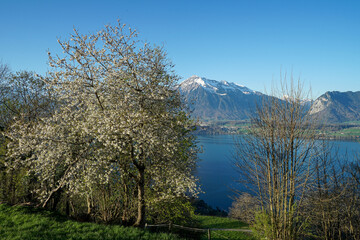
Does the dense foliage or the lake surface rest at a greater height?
the dense foliage

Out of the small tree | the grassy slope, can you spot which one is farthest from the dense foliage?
the small tree

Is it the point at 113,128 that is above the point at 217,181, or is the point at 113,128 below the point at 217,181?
above

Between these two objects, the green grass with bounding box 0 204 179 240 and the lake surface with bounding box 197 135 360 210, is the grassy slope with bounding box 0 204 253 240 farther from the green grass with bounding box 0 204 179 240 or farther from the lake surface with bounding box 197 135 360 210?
the lake surface with bounding box 197 135 360 210

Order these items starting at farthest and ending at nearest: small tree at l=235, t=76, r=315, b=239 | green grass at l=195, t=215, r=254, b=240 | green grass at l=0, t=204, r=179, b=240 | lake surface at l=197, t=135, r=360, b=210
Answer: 1. lake surface at l=197, t=135, r=360, b=210
2. green grass at l=195, t=215, r=254, b=240
3. small tree at l=235, t=76, r=315, b=239
4. green grass at l=0, t=204, r=179, b=240

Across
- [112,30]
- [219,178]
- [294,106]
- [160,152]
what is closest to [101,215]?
[160,152]

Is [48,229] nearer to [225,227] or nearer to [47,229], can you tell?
[47,229]

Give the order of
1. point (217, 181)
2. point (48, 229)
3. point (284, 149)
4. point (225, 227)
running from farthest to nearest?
point (217, 181), point (225, 227), point (284, 149), point (48, 229)

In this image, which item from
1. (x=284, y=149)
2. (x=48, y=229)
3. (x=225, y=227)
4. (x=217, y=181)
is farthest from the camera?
(x=217, y=181)

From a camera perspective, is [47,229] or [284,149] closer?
[47,229]

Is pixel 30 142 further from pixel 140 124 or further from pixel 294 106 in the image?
pixel 294 106

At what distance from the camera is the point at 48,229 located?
30.7ft

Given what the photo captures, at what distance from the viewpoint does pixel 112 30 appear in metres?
12.7

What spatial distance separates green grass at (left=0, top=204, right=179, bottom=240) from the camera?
8.71 meters

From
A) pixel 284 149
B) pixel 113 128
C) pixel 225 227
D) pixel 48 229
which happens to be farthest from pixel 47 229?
pixel 225 227
